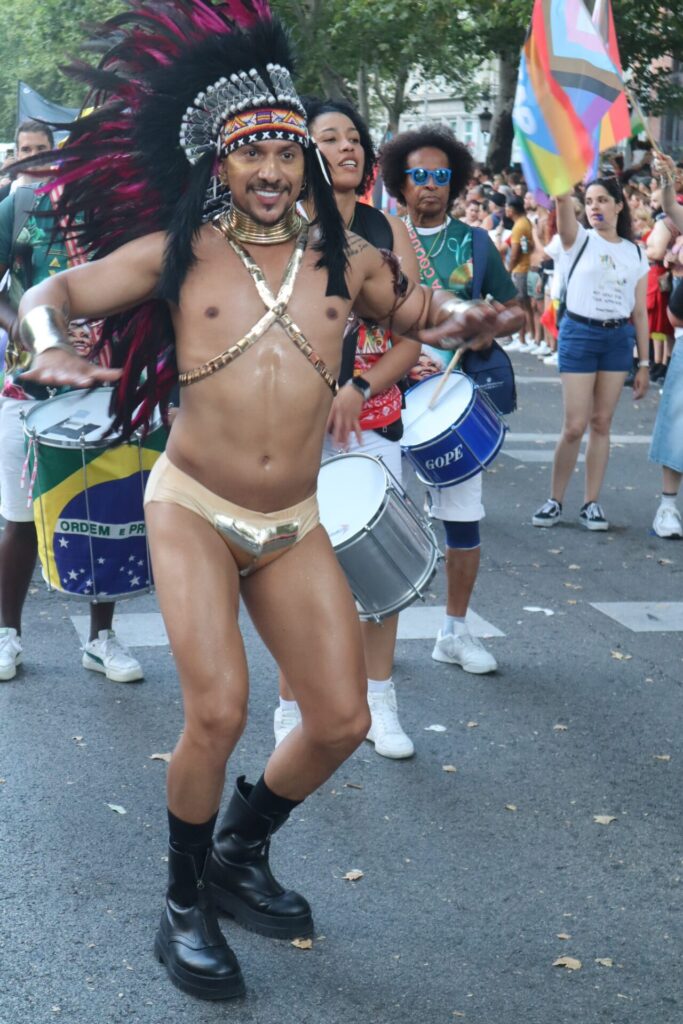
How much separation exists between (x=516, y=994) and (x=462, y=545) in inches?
105

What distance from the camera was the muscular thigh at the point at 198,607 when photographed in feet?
11.3

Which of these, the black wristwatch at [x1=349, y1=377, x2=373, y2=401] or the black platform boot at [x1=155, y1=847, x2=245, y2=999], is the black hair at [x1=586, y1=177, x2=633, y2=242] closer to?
the black wristwatch at [x1=349, y1=377, x2=373, y2=401]

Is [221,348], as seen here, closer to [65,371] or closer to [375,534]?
[65,371]

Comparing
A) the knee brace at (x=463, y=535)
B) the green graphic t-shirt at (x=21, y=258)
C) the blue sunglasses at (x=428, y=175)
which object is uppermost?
the blue sunglasses at (x=428, y=175)

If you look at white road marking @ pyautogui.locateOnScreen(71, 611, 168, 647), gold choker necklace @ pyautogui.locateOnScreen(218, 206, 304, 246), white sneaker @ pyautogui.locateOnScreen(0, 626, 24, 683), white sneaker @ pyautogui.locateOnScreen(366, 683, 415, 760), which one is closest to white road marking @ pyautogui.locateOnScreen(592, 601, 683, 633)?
white sneaker @ pyautogui.locateOnScreen(366, 683, 415, 760)

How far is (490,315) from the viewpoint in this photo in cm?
390

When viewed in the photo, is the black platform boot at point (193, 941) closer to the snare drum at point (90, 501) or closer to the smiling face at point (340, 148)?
the snare drum at point (90, 501)

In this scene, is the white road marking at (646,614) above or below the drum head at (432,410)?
below

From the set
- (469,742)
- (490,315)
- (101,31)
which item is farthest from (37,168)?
(469,742)

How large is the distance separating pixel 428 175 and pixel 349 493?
5.15 ft

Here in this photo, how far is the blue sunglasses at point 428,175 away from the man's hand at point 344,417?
5.28ft

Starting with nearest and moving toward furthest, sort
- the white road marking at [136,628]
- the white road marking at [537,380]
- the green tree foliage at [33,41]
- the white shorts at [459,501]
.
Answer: the white shorts at [459,501]
the white road marking at [136,628]
the white road marking at [537,380]
the green tree foliage at [33,41]

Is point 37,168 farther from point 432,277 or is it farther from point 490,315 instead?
point 432,277

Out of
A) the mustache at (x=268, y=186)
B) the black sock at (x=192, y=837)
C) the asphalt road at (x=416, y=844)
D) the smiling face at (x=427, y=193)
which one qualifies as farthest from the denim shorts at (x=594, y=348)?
the black sock at (x=192, y=837)
